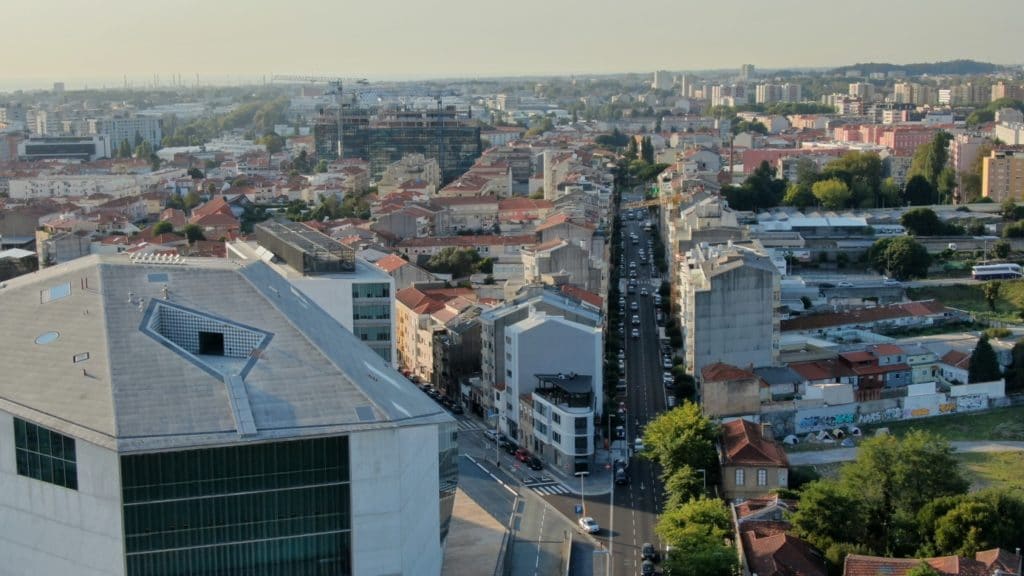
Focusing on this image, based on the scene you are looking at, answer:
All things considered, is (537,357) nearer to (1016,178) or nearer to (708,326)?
(708,326)

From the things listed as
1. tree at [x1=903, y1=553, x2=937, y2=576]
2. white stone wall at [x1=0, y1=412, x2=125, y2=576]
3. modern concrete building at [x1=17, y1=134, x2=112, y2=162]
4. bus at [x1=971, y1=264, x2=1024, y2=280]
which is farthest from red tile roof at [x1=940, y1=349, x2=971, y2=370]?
modern concrete building at [x1=17, y1=134, x2=112, y2=162]

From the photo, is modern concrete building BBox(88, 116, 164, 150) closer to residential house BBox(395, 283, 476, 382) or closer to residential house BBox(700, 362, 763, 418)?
residential house BBox(395, 283, 476, 382)

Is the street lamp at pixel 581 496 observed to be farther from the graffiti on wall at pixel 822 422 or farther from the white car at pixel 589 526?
the graffiti on wall at pixel 822 422

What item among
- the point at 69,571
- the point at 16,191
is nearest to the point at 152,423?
the point at 69,571

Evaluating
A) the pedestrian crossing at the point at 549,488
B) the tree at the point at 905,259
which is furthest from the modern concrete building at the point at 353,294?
the tree at the point at 905,259

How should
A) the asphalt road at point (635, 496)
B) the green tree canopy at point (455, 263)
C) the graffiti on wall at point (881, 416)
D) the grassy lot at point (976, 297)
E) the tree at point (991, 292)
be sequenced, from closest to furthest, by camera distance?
the asphalt road at point (635, 496) < the graffiti on wall at point (881, 416) < the grassy lot at point (976, 297) < the tree at point (991, 292) < the green tree canopy at point (455, 263)

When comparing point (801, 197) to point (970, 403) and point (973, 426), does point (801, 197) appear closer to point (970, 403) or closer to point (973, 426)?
point (970, 403)
